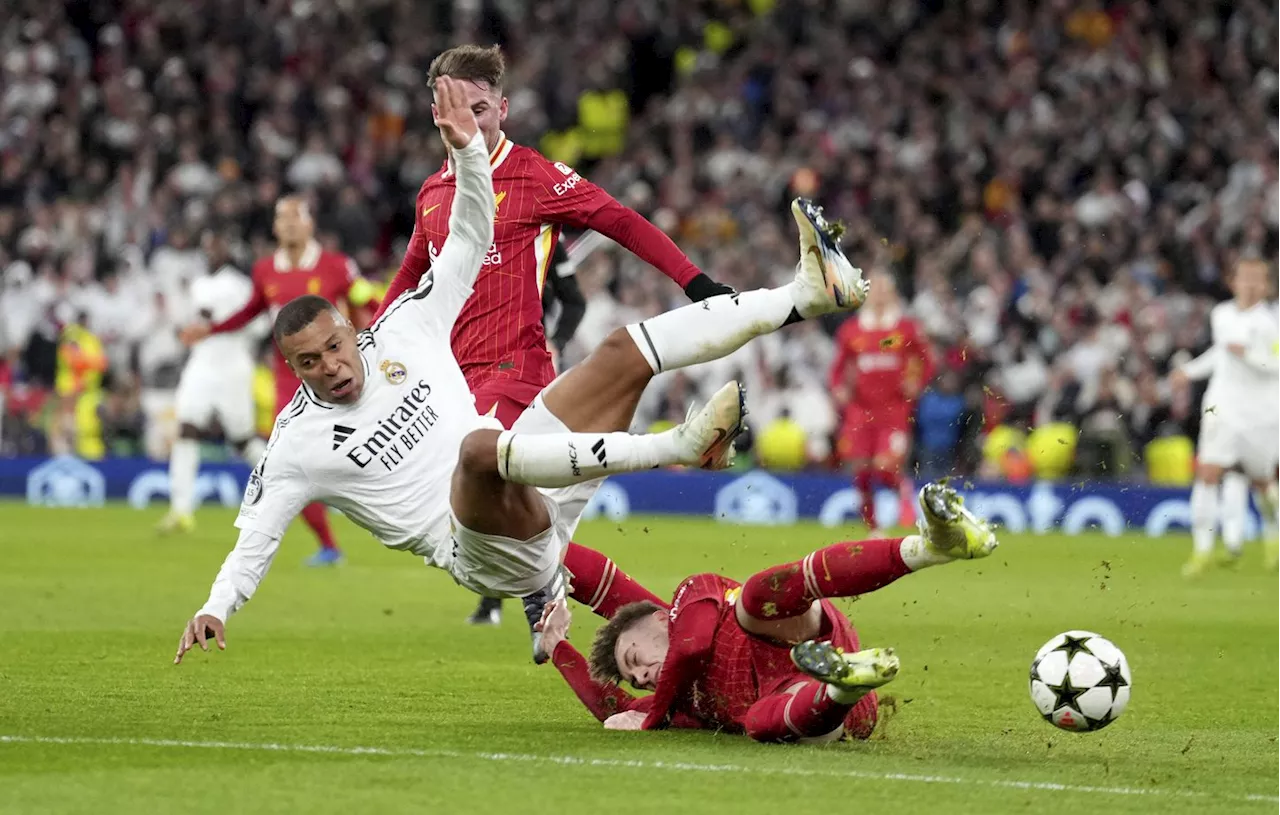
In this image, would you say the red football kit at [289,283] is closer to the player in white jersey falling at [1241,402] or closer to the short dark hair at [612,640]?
the player in white jersey falling at [1241,402]

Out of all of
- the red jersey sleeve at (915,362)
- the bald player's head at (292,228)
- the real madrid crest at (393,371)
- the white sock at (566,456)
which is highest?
the bald player's head at (292,228)

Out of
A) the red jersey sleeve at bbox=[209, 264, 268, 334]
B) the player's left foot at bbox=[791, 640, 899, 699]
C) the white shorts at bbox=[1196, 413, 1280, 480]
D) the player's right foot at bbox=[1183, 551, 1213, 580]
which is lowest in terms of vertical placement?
the player's left foot at bbox=[791, 640, 899, 699]

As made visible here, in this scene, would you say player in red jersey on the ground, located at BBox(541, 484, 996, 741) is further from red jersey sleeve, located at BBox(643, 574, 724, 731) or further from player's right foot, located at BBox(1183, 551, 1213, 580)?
player's right foot, located at BBox(1183, 551, 1213, 580)

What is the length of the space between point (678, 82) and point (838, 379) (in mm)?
10846

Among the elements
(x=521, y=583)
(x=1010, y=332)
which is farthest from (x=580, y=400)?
(x=1010, y=332)

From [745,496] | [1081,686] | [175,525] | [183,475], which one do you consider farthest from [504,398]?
[745,496]

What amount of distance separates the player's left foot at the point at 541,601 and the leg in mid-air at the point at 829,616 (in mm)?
827

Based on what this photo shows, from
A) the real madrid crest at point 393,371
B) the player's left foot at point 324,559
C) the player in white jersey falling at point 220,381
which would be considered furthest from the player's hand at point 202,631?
the player in white jersey falling at point 220,381

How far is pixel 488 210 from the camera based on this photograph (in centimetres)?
722

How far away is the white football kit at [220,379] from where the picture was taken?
52.8ft

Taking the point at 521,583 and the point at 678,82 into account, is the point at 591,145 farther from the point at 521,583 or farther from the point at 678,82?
the point at 521,583

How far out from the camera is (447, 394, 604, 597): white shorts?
7004 millimetres

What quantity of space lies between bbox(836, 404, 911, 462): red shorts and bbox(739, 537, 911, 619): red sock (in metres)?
10.4

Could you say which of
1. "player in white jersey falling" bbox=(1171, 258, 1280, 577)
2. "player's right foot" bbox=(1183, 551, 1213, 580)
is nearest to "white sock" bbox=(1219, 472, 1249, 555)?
"player in white jersey falling" bbox=(1171, 258, 1280, 577)
